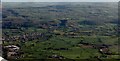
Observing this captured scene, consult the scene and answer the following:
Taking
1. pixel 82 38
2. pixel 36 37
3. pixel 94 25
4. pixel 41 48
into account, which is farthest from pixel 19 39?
pixel 94 25

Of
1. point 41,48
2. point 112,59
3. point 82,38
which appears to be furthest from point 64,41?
Result: point 112,59

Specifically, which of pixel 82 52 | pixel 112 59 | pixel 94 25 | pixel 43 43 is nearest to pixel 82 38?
pixel 43 43


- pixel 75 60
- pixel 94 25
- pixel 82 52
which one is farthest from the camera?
pixel 94 25

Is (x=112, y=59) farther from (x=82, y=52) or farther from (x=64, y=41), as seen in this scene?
(x=64, y=41)

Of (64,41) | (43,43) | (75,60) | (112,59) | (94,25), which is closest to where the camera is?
(75,60)

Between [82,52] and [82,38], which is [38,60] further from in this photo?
[82,38]

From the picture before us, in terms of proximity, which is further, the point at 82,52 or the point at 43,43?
the point at 43,43

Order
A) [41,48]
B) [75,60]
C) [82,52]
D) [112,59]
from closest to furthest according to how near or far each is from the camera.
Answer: [75,60] < [112,59] < [82,52] < [41,48]

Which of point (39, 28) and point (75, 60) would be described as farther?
point (39, 28)

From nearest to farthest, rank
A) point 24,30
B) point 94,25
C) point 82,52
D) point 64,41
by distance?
point 82,52 → point 64,41 → point 24,30 → point 94,25
